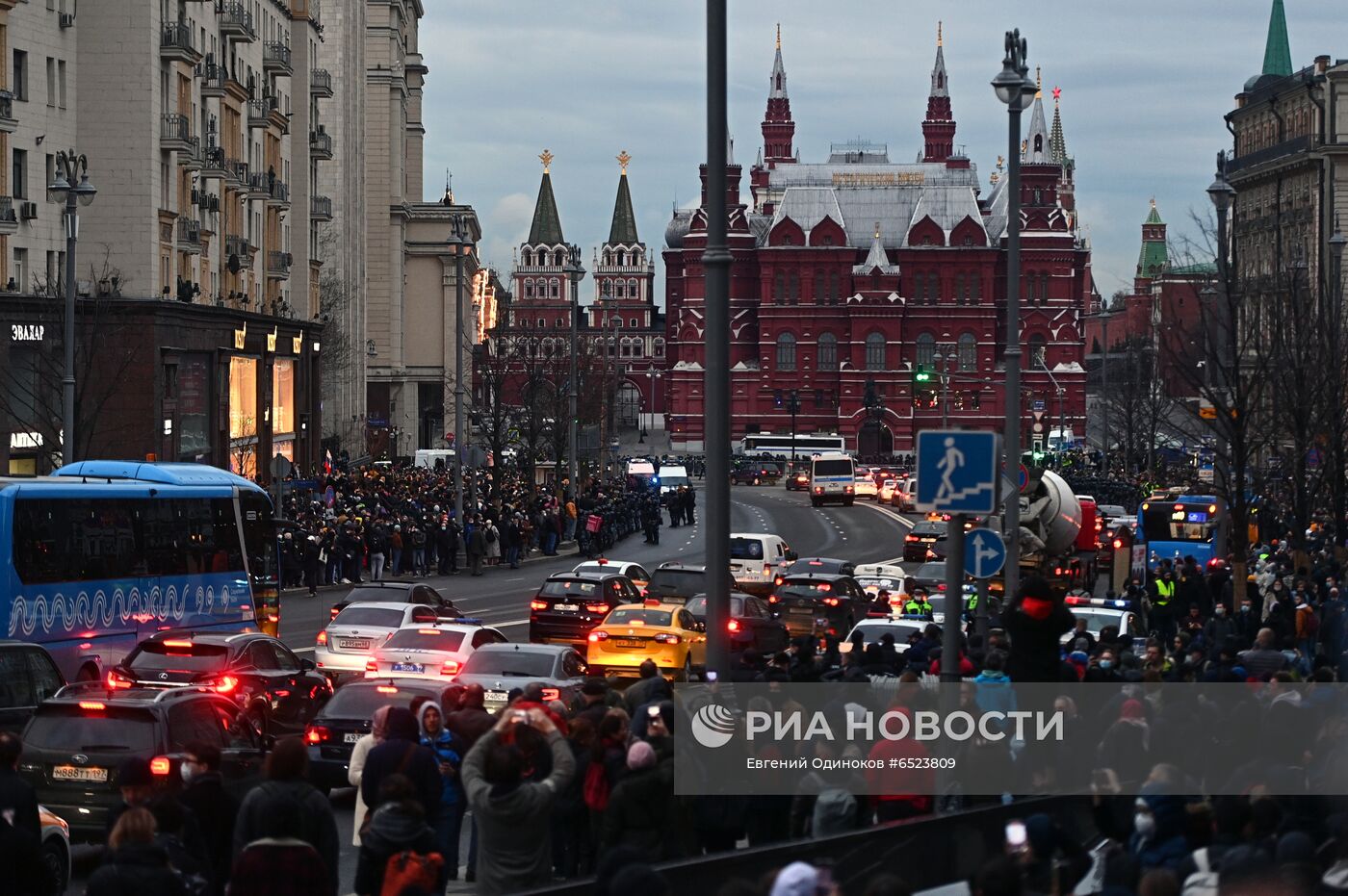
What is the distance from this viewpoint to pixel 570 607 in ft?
105

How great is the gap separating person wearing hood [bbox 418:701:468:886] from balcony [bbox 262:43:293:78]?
194 ft

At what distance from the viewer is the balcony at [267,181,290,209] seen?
6947 cm

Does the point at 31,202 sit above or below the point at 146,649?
above

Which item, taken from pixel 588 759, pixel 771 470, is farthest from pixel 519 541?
pixel 771 470

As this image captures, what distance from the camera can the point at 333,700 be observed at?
19156 millimetres

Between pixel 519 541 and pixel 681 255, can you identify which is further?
pixel 681 255

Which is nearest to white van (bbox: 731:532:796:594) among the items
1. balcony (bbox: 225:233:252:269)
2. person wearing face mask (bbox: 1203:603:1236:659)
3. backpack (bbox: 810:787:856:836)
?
person wearing face mask (bbox: 1203:603:1236:659)

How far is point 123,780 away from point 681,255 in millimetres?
167275

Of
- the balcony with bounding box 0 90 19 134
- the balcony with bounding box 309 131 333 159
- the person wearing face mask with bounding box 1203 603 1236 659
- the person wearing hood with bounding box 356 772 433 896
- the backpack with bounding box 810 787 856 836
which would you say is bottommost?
the person wearing face mask with bounding box 1203 603 1236 659

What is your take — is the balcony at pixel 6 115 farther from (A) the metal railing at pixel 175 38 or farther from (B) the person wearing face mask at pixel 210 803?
(B) the person wearing face mask at pixel 210 803

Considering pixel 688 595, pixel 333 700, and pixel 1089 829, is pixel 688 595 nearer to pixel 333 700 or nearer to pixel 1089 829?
pixel 333 700

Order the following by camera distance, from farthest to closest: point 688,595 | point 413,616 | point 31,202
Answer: point 31,202, point 688,595, point 413,616

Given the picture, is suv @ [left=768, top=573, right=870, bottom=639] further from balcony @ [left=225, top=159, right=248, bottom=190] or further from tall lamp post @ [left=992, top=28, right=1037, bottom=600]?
balcony @ [left=225, top=159, right=248, bottom=190]

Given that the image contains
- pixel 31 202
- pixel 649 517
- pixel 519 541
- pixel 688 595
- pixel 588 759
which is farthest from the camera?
pixel 649 517
